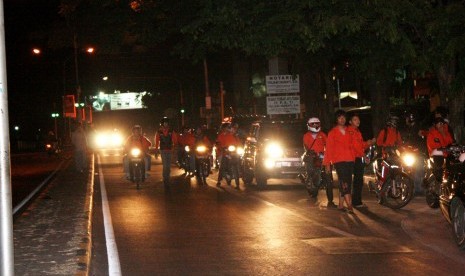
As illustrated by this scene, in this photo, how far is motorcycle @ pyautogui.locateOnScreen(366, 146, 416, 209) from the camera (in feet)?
51.8

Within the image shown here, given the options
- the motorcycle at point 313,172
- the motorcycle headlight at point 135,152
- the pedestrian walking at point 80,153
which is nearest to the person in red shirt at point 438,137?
the motorcycle at point 313,172

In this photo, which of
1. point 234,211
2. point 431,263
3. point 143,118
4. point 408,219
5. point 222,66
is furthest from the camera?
point 143,118

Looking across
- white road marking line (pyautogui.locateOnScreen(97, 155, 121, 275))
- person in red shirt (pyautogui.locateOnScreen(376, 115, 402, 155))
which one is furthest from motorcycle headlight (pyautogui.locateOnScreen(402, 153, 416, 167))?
white road marking line (pyautogui.locateOnScreen(97, 155, 121, 275))

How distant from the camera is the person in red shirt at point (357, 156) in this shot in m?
16.0

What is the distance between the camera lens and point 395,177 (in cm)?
1606

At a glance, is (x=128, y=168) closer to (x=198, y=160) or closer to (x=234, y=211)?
(x=198, y=160)

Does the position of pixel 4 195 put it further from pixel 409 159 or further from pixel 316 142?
pixel 316 142

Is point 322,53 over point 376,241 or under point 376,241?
over

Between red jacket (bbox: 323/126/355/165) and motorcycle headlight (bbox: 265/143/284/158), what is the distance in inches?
254

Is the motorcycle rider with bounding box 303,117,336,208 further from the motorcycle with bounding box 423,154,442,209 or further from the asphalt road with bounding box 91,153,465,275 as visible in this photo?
the motorcycle with bounding box 423,154,442,209

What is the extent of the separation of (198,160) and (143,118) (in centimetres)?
5739

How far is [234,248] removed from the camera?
11.4m

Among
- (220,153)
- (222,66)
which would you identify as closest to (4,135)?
(220,153)

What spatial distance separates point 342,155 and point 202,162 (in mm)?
9699
